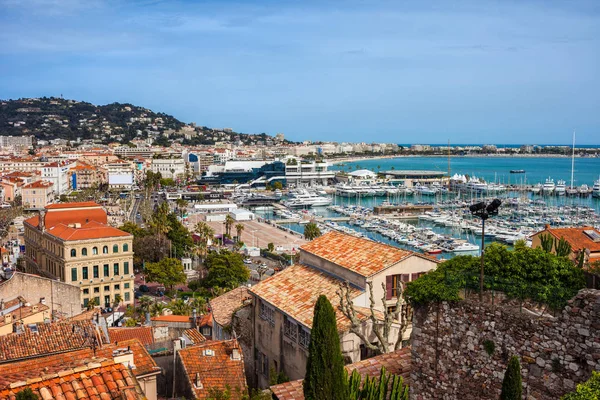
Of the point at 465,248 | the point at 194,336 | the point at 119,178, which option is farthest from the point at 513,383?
the point at 119,178

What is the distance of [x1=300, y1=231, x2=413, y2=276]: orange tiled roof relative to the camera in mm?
13656

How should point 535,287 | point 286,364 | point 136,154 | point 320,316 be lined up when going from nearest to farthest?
point 535,287 → point 320,316 → point 286,364 → point 136,154

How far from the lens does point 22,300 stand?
2095 centimetres

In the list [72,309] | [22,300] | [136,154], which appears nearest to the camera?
[22,300]

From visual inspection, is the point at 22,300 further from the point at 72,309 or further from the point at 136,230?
the point at 136,230

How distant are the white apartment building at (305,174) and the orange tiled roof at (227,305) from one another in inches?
4344

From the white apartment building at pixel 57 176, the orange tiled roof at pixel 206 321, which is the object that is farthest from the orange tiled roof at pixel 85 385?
the white apartment building at pixel 57 176

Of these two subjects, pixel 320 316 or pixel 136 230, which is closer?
pixel 320 316

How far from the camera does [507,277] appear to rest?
8.56 m

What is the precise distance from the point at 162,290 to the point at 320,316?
30104 mm

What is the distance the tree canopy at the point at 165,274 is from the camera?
35.0m

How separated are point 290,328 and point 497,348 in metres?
6.86

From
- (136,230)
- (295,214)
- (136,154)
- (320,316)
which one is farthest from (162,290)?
(136,154)

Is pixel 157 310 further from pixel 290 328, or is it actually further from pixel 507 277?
pixel 507 277
